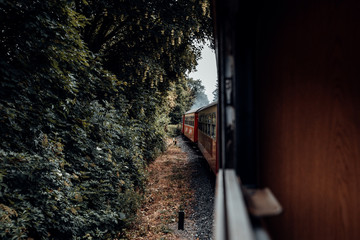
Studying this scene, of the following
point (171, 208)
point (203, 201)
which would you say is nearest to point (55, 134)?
point (171, 208)

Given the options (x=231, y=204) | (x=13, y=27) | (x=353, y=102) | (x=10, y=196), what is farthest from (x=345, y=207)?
(x=13, y=27)

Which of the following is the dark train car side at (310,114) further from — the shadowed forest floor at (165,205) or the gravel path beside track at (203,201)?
the shadowed forest floor at (165,205)

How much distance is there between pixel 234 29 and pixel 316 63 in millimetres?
840

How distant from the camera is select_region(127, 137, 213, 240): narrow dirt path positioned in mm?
4434

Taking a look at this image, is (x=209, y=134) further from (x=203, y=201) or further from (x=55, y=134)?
(x=55, y=134)

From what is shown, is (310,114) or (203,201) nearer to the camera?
(310,114)

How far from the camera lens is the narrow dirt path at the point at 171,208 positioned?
443 centimetres

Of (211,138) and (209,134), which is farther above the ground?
(209,134)

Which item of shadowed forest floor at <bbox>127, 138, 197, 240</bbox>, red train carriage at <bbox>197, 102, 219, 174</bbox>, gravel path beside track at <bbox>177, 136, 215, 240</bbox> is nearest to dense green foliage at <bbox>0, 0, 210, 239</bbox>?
shadowed forest floor at <bbox>127, 138, 197, 240</bbox>

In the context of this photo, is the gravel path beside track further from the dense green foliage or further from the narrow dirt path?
the dense green foliage

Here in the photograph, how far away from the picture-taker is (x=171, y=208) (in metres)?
5.64

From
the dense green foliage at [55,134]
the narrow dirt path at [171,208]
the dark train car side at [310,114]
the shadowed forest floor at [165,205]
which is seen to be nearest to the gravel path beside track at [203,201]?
the narrow dirt path at [171,208]

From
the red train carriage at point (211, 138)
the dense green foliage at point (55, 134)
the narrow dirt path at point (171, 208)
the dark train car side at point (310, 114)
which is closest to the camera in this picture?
the dark train car side at point (310, 114)

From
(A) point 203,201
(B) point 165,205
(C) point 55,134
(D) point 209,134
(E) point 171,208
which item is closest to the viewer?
(C) point 55,134
